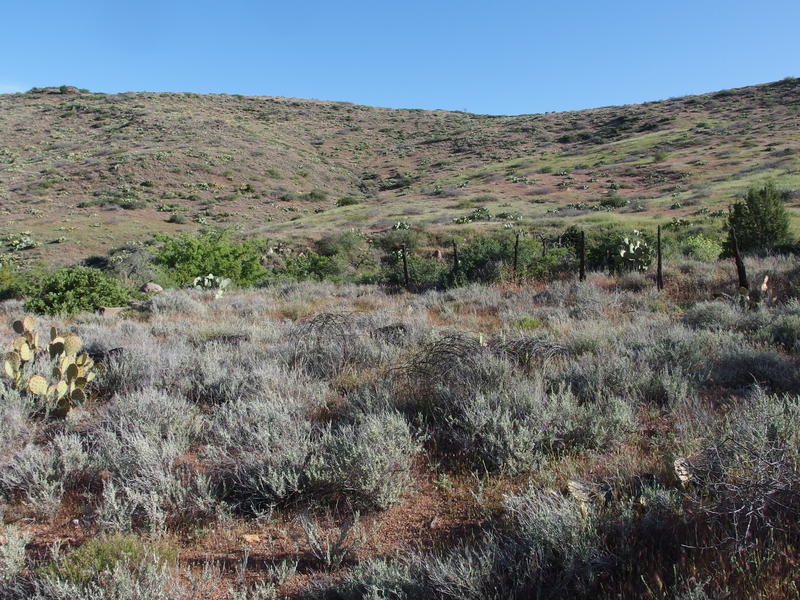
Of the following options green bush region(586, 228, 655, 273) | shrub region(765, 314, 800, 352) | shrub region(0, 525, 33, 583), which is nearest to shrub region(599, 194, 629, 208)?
green bush region(586, 228, 655, 273)

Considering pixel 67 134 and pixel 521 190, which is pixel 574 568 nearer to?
pixel 521 190

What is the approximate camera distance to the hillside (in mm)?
30453

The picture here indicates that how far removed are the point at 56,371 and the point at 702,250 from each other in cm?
1565

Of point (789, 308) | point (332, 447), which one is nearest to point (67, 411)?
point (332, 447)

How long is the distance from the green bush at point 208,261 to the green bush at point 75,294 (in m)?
4.08

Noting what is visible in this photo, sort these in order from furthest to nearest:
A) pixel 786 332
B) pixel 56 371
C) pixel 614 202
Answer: pixel 614 202 < pixel 786 332 < pixel 56 371

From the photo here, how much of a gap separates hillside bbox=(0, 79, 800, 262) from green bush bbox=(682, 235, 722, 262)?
5.65 meters

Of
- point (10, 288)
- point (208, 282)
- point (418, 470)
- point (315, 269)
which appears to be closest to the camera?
point (418, 470)

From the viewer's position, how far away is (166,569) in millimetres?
2525

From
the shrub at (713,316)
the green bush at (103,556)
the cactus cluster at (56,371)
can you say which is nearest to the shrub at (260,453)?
the green bush at (103,556)

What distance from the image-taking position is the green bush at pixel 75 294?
11203mm

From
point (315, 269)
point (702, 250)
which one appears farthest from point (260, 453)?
point (315, 269)

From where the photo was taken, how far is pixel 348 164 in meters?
61.5

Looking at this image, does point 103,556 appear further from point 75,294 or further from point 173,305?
point 75,294
